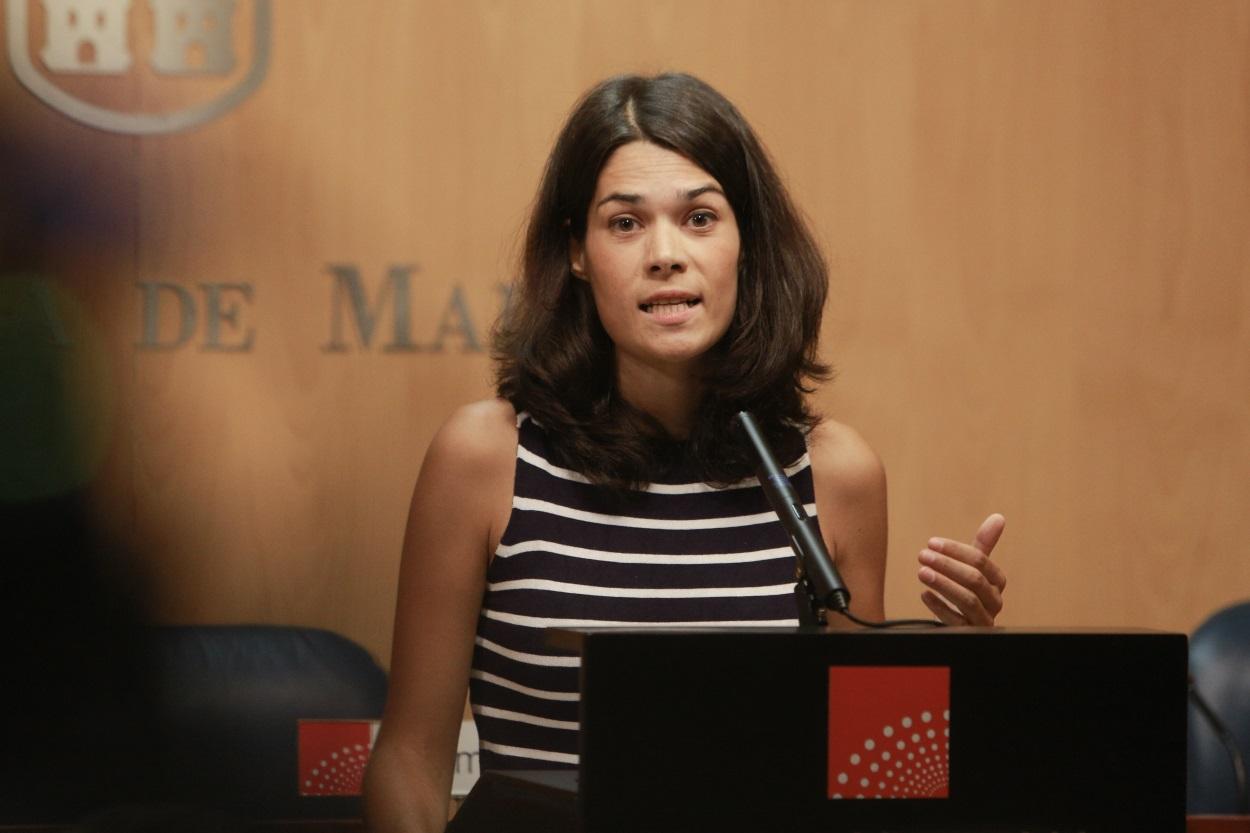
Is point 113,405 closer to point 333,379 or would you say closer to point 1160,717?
point 333,379

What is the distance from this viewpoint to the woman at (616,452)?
5.61 ft

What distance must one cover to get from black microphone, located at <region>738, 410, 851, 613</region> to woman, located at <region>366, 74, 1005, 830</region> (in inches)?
19.8

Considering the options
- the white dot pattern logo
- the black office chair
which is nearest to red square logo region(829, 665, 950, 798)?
the white dot pattern logo

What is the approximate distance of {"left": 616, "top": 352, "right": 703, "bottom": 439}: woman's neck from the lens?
1.83 meters

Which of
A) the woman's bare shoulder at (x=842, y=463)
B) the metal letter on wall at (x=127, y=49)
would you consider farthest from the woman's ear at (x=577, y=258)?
the metal letter on wall at (x=127, y=49)

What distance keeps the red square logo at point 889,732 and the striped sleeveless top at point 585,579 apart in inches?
27.6

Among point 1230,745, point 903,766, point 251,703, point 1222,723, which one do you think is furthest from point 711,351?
point 1222,723

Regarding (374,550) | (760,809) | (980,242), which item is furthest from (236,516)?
(760,809)

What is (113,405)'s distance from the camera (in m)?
2.78

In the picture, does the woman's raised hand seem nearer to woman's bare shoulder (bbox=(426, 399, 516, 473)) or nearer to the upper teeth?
the upper teeth

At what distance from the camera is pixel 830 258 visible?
9.52ft

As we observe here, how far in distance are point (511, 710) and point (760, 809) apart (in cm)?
80

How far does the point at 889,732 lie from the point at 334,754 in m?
1.22

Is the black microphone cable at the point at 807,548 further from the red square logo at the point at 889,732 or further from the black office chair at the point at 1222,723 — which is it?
the black office chair at the point at 1222,723
